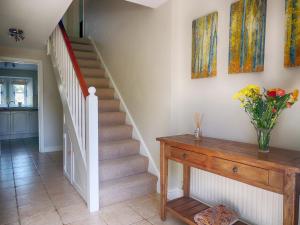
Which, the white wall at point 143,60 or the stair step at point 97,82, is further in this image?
the stair step at point 97,82

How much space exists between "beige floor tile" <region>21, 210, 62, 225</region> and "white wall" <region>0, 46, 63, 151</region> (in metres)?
3.05

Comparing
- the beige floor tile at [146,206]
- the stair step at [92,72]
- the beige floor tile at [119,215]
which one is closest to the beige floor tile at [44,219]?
the beige floor tile at [119,215]

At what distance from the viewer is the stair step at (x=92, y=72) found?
4242 mm

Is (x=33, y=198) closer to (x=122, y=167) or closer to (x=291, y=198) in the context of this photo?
(x=122, y=167)

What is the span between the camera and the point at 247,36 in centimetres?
188

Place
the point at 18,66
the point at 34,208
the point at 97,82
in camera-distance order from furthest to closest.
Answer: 1. the point at 18,66
2. the point at 97,82
3. the point at 34,208

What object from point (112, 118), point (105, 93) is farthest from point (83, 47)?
point (112, 118)

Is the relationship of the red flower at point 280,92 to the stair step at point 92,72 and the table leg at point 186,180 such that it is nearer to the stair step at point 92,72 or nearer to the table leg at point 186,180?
the table leg at point 186,180

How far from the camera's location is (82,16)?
6293 millimetres

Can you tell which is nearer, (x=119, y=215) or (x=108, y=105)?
(x=119, y=215)

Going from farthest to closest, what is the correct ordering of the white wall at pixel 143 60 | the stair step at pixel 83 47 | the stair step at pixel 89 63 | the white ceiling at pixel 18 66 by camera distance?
the white ceiling at pixel 18 66, the stair step at pixel 83 47, the stair step at pixel 89 63, the white wall at pixel 143 60

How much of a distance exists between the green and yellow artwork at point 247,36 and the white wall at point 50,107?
428 cm

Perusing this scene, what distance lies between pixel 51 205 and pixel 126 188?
85cm

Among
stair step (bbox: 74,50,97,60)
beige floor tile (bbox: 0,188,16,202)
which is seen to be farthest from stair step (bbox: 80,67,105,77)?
beige floor tile (bbox: 0,188,16,202)
